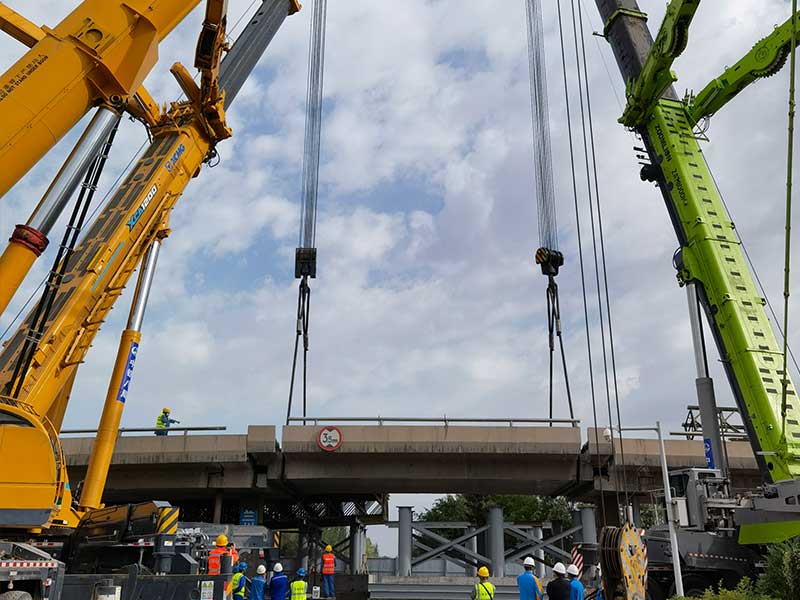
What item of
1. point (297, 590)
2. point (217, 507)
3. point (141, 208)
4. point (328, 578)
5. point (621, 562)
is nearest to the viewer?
point (621, 562)

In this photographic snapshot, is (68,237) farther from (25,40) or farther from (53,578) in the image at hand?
(53,578)

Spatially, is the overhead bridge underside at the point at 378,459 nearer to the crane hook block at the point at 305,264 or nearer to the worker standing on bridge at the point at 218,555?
the crane hook block at the point at 305,264

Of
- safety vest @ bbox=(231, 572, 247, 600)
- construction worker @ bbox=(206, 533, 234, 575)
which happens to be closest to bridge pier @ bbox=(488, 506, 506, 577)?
construction worker @ bbox=(206, 533, 234, 575)

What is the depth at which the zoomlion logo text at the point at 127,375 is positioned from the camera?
47.6 feet

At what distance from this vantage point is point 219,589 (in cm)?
1213

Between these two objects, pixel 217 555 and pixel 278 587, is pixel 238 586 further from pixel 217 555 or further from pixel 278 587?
pixel 278 587

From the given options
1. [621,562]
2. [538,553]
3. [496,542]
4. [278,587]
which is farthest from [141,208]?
[538,553]

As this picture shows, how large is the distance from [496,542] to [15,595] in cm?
2077

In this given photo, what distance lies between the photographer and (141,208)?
14.3 metres

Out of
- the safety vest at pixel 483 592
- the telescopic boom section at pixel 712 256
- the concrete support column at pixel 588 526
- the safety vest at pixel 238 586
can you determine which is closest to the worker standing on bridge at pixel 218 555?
the safety vest at pixel 238 586

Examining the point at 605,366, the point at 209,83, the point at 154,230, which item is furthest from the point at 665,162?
the point at 154,230

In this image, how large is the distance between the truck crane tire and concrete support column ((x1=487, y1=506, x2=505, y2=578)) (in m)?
20.3

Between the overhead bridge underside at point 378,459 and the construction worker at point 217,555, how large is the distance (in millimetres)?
9012

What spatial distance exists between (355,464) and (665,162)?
16407 millimetres
